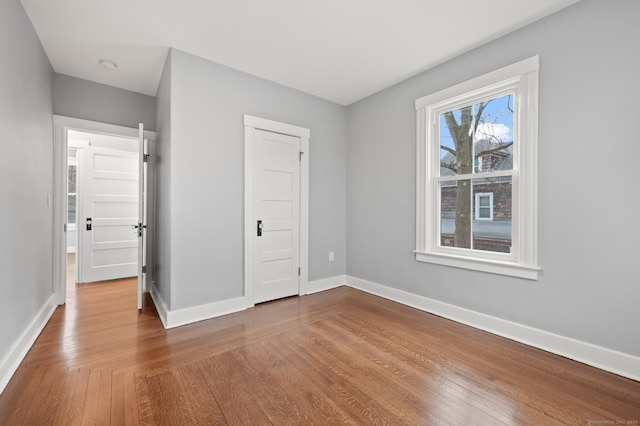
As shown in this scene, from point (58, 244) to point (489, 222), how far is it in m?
4.80

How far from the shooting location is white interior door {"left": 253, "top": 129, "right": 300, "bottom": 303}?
3.41 m

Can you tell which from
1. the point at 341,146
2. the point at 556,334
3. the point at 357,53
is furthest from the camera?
the point at 341,146

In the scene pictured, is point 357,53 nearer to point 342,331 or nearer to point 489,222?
point 489,222

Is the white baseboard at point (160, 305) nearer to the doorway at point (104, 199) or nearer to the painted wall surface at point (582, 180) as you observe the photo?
the doorway at point (104, 199)

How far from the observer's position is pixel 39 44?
8.76 feet

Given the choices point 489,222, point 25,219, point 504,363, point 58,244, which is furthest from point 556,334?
point 58,244

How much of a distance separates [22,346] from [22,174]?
1336 millimetres

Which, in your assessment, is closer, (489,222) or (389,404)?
Answer: (389,404)

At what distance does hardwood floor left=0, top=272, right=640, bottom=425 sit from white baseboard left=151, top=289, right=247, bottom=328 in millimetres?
121

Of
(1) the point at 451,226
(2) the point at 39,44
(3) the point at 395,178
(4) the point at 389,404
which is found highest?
(2) the point at 39,44

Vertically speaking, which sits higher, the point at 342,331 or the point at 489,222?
Answer: the point at 489,222

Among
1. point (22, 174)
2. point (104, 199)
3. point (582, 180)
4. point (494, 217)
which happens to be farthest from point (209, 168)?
point (582, 180)

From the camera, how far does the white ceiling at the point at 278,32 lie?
7.30ft

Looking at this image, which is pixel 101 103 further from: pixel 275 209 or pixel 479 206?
pixel 479 206
